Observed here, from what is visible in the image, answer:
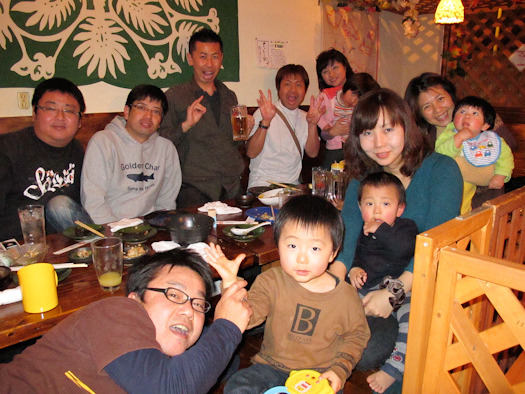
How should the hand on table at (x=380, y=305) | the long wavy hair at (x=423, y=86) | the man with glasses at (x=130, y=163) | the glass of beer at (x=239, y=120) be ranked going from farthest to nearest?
the glass of beer at (x=239, y=120) → the man with glasses at (x=130, y=163) → the long wavy hair at (x=423, y=86) → the hand on table at (x=380, y=305)

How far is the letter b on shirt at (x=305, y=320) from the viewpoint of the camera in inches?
54.2

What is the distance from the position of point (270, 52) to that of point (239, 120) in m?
1.89

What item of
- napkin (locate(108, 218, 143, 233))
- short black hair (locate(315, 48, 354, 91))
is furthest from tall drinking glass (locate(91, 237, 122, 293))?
short black hair (locate(315, 48, 354, 91))

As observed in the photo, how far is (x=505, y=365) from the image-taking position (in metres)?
1.78

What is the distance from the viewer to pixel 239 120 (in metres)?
2.75

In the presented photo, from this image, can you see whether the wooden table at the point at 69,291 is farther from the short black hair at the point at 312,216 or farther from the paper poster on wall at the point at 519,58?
the paper poster on wall at the point at 519,58

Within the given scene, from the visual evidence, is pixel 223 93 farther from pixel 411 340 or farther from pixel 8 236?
pixel 411 340

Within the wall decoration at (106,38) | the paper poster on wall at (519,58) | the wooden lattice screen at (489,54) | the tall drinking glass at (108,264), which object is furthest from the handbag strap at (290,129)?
the paper poster on wall at (519,58)

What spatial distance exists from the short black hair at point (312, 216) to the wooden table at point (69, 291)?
0.34 meters

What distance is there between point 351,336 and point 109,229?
1.24 meters

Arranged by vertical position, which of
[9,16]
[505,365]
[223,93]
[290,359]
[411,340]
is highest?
[9,16]

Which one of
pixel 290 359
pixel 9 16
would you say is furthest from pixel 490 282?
pixel 9 16

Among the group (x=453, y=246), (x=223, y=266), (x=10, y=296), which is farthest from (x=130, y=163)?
(x=453, y=246)

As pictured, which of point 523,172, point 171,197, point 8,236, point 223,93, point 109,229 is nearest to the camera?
point 109,229
